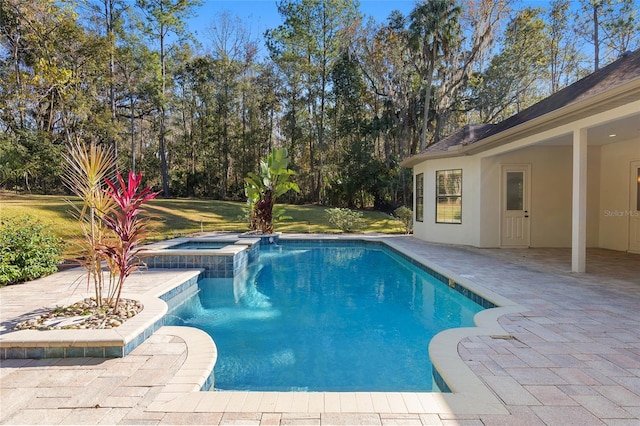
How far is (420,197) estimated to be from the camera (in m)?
12.6

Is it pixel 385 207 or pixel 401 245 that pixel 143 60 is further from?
pixel 401 245

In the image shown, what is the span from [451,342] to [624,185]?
9.00m

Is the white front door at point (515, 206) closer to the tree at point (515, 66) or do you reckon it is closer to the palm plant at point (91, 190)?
the palm plant at point (91, 190)

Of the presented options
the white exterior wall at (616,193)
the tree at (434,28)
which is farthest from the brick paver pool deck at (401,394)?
the tree at (434,28)

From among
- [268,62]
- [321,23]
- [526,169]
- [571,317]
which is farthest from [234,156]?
[571,317]

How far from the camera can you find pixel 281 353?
4.06 m

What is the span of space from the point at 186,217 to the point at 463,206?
1286 centimetres

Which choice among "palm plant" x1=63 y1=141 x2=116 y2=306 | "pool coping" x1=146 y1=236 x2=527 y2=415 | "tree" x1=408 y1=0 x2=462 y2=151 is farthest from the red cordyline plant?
"tree" x1=408 y1=0 x2=462 y2=151

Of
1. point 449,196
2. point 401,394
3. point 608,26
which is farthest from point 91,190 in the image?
point 608,26

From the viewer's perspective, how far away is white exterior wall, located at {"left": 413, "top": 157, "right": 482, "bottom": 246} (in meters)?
10.4

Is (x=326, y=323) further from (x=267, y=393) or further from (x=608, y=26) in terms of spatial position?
(x=608, y=26)

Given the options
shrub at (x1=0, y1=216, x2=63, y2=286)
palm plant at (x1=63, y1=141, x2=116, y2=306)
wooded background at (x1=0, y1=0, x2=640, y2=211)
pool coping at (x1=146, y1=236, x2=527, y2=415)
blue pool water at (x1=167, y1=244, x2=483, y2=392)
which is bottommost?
blue pool water at (x1=167, y1=244, x2=483, y2=392)

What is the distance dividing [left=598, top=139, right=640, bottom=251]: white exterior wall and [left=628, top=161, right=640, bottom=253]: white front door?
8 centimetres

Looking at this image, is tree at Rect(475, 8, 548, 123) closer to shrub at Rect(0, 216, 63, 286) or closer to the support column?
the support column
